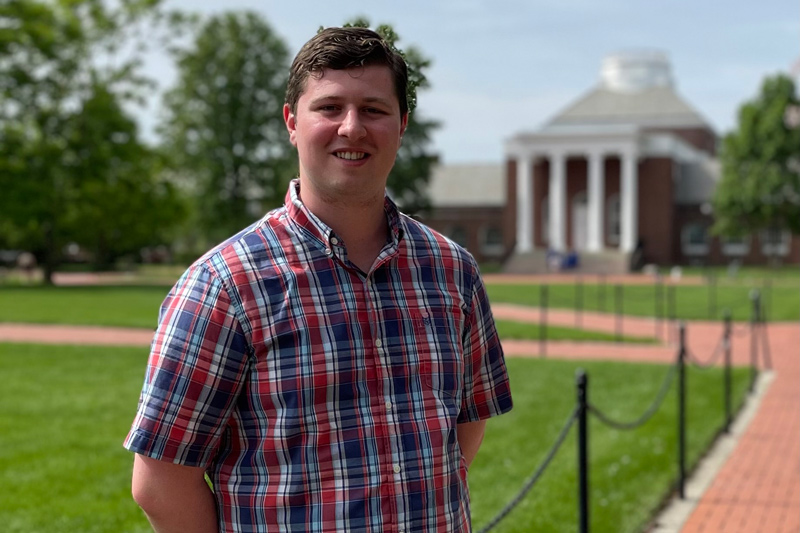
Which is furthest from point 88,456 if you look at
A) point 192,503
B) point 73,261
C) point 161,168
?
point 73,261

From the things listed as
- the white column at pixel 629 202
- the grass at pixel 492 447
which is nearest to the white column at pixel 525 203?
the white column at pixel 629 202

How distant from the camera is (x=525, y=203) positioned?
181ft

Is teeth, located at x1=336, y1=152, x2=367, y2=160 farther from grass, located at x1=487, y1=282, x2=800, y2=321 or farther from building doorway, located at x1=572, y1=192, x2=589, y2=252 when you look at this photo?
building doorway, located at x1=572, y1=192, x2=589, y2=252

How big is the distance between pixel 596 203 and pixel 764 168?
9.07 meters

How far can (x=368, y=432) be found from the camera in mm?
2117

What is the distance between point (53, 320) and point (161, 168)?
73.3 feet

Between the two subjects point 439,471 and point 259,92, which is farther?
point 259,92

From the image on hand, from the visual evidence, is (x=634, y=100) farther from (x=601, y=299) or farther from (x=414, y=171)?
(x=601, y=299)

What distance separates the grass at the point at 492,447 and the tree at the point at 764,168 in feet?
125

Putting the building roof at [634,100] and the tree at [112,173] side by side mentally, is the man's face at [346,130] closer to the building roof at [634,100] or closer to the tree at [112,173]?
the tree at [112,173]

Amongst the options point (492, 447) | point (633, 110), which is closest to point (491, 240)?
point (633, 110)

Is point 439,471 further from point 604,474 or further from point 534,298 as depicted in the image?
point 534,298

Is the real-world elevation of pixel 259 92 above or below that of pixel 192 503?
above

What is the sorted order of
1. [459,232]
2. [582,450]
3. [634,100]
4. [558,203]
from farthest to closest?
[634,100]
[459,232]
[558,203]
[582,450]
